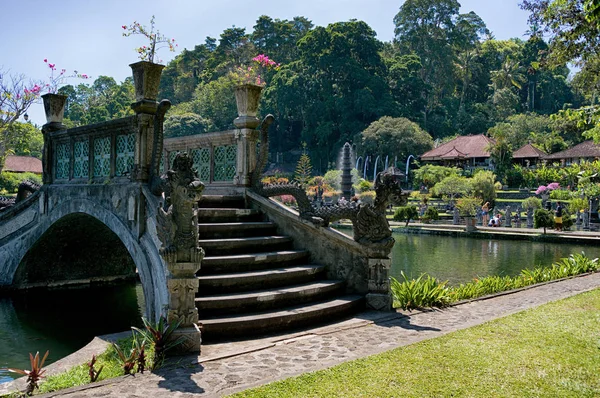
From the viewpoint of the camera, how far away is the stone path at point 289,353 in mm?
4738

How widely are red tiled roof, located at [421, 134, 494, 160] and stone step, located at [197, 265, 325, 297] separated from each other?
49107 mm

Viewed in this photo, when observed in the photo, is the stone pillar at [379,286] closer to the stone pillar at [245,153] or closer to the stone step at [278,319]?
the stone step at [278,319]

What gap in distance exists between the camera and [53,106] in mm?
11555

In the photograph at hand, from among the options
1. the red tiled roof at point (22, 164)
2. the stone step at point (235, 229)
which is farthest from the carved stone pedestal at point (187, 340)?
the red tiled roof at point (22, 164)

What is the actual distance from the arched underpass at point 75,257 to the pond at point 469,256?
7.85 m

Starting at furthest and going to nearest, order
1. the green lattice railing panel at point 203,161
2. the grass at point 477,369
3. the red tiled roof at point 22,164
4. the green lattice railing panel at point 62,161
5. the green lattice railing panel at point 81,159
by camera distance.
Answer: the red tiled roof at point 22,164
the green lattice railing panel at point 62,161
the green lattice railing panel at point 203,161
the green lattice railing panel at point 81,159
the grass at point 477,369

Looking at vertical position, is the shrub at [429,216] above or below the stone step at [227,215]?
below

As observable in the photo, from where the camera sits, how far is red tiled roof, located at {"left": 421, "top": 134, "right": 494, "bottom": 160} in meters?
54.0

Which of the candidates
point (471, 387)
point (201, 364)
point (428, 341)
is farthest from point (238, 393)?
point (428, 341)

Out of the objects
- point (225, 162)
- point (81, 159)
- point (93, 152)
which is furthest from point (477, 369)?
point (81, 159)

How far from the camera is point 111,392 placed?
464 cm

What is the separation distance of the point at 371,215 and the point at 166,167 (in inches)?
216

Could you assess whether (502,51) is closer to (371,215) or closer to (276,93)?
(276,93)

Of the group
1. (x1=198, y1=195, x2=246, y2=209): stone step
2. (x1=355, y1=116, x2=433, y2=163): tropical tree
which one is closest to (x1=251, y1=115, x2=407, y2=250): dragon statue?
(x1=198, y1=195, x2=246, y2=209): stone step
